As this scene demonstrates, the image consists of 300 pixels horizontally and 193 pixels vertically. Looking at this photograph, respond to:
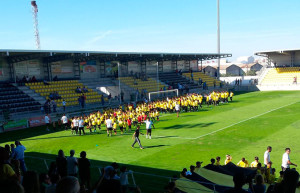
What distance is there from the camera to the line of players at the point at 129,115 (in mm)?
21430

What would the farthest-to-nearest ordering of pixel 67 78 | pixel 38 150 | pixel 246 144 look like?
pixel 67 78
pixel 38 150
pixel 246 144

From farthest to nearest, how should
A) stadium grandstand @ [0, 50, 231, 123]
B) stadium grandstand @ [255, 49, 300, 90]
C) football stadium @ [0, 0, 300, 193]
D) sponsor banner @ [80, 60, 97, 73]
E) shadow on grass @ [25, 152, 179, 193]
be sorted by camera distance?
stadium grandstand @ [255, 49, 300, 90] < sponsor banner @ [80, 60, 97, 73] < stadium grandstand @ [0, 50, 231, 123] < shadow on grass @ [25, 152, 179, 193] < football stadium @ [0, 0, 300, 193]

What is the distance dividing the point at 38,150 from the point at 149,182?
364 inches

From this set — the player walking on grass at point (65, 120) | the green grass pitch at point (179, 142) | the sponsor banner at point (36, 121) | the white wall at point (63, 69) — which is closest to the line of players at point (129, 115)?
the player walking on grass at point (65, 120)

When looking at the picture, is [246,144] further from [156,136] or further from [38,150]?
[38,150]

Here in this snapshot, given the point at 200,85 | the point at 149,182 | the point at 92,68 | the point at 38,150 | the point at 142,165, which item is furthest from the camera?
the point at 200,85

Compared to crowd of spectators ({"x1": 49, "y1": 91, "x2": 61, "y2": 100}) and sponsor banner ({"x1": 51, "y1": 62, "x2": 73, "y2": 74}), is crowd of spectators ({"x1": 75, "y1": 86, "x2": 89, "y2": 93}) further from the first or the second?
sponsor banner ({"x1": 51, "y1": 62, "x2": 73, "y2": 74})

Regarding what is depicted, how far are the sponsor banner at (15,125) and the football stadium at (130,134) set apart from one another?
0.27 ft

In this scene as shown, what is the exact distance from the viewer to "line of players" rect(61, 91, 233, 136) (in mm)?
21430

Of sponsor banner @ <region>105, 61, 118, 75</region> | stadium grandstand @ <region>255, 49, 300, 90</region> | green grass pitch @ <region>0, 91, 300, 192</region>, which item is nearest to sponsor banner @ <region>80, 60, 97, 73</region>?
sponsor banner @ <region>105, 61, 118, 75</region>

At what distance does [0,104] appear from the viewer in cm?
2791

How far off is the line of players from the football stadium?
0.09 metres

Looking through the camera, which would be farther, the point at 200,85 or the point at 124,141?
the point at 200,85

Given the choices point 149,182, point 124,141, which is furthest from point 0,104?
point 149,182
